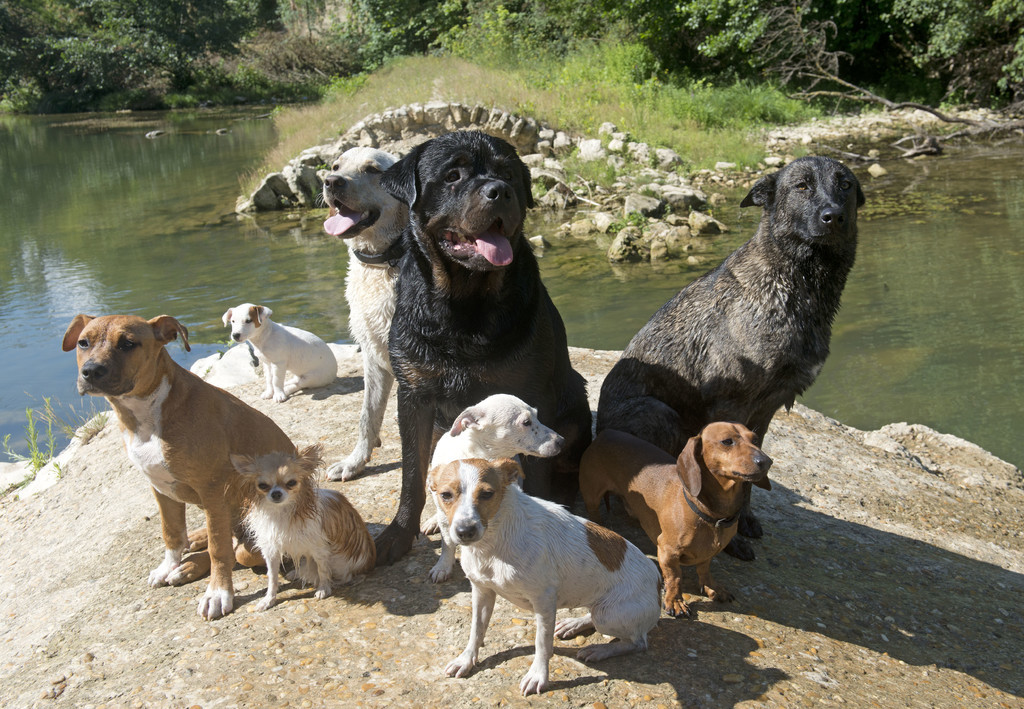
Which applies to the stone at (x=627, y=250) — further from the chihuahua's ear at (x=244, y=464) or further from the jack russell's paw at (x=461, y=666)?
the jack russell's paw at (x=461, y=666)

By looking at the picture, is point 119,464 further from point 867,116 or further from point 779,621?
point 867,116

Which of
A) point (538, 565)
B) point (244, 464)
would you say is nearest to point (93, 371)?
point (244, 464)

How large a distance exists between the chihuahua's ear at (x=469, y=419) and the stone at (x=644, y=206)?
13.2 m

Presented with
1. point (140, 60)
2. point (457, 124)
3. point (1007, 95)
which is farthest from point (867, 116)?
point (140, 60)

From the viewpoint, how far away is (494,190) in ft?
11.8

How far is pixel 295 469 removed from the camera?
12.1 ft

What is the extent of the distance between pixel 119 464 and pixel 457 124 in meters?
16.3

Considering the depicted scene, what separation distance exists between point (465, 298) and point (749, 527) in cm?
229

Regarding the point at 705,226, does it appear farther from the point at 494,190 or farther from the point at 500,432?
the point at 500,432

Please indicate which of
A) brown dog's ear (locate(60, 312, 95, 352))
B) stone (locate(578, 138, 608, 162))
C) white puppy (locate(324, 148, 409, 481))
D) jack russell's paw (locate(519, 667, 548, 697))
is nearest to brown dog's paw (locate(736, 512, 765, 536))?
jack russell's paw (locate(519, 667, 548, 697))

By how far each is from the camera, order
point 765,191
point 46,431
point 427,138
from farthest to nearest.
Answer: point 427,138 < point 46,431 < point 765,191

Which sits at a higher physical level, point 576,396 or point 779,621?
point 576,396

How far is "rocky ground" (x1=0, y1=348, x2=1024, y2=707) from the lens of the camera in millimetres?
3285

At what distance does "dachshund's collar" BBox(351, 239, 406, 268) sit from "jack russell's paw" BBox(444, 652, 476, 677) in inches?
100
